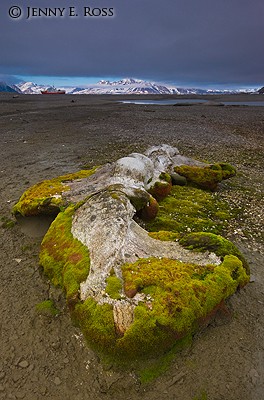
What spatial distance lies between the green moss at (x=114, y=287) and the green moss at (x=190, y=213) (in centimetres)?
323

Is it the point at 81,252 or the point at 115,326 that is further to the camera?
the point at 81,252

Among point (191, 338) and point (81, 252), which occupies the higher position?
point (81, 252)

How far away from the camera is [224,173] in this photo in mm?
12398

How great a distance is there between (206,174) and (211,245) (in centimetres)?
637

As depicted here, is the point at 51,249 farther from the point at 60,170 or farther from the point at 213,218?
the point at 60,170

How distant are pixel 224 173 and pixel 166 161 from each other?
2.44m

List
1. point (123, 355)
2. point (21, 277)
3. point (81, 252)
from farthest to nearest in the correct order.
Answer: point (21, 277) < point (81, 252) < point (123, 355)

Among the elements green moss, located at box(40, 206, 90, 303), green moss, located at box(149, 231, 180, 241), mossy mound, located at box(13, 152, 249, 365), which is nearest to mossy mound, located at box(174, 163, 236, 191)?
mossy mound, located at box(13, 152, 249, 365)

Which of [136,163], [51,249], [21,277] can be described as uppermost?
[136,163]

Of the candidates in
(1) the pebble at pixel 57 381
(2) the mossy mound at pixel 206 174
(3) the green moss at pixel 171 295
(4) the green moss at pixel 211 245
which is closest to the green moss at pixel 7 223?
(3) the green moss at pixel 171 295

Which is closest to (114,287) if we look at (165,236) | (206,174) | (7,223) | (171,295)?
(171,295)

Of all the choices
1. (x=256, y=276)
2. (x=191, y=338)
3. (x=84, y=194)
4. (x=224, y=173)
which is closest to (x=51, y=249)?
(x=84, y=194)

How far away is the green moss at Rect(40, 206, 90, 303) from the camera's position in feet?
18.6

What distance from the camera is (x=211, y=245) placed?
6391 millimetres
